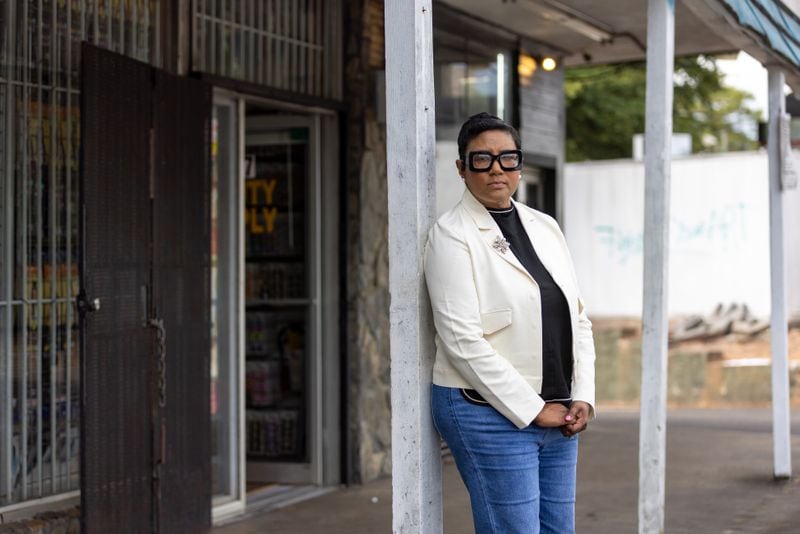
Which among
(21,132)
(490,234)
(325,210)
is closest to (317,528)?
(325,210)

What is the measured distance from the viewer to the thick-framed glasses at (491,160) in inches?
159

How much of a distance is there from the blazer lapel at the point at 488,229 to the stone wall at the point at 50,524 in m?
3.00

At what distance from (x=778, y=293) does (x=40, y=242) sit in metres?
4.88

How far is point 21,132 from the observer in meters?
6.05

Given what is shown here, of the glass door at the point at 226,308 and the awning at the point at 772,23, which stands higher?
the awning at the point at 772,23

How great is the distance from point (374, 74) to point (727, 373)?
9.17 meters

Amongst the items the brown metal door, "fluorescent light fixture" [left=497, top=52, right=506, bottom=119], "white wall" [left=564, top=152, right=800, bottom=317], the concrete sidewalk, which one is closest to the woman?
the brown metal door

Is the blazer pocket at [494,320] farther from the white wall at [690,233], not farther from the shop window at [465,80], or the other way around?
the white wall at [690,233]

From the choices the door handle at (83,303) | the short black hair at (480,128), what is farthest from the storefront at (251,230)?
the short black hair at (480,128)

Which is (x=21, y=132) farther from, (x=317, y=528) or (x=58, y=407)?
(x=317, y=528)

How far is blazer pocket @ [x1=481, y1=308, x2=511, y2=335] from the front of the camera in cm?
392

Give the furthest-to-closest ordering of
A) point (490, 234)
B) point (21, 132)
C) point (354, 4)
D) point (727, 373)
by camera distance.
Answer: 1. point (727, 373)
2. point (354, 4)
3. point (21, 132)
4. point (490, 234)

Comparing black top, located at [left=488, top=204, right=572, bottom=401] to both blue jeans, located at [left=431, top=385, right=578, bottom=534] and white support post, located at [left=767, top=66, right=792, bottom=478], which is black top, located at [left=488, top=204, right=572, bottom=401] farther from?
white support post, located at [left=767, top=66, right=792, bottom=478]

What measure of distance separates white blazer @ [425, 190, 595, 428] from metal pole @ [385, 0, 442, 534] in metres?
0.07
